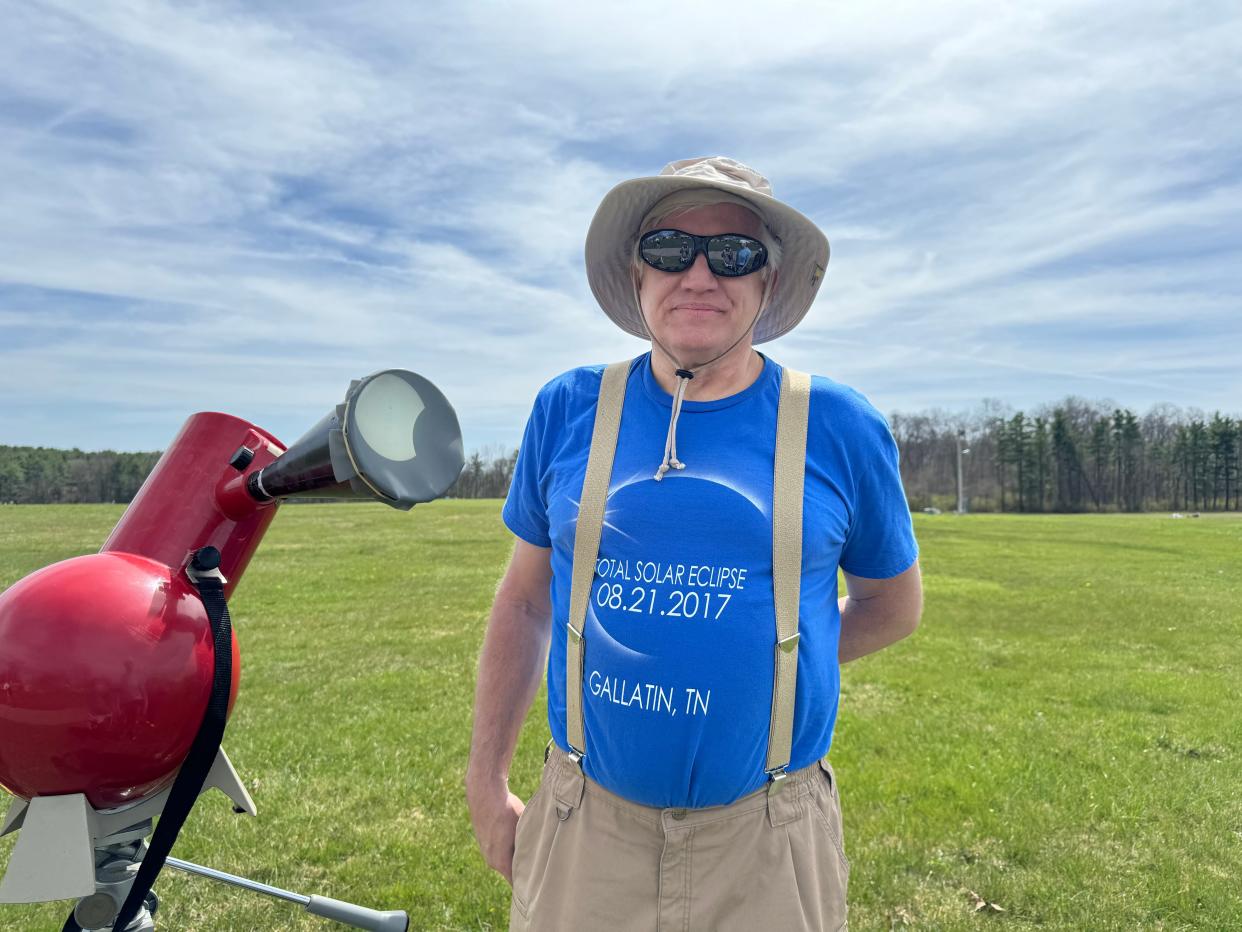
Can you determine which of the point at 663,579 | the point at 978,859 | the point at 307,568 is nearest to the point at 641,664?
the point at 663,579

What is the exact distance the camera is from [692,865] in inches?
76.4

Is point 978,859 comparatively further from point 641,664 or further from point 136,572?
point 136,572

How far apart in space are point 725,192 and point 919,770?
19.4 feet

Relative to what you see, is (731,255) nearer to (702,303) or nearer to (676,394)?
(702,303)

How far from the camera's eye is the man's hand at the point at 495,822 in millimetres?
2318

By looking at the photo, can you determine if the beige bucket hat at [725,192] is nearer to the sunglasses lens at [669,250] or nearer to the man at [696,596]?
the man at [696,596]

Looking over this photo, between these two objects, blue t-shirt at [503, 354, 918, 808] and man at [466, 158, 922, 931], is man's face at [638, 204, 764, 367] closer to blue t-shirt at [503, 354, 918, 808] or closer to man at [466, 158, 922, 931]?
man at [466, 158, 922, 931]

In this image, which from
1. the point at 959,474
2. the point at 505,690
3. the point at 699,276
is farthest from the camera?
the point at 959,474

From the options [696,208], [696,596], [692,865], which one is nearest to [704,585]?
[696,596]

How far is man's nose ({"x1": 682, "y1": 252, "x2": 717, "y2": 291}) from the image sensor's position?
218 cm

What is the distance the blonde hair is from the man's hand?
1591mm

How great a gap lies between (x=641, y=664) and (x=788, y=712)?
1.23 ft

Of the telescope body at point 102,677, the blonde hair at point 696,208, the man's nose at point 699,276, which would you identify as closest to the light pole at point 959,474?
the blonde hair at point 696,208

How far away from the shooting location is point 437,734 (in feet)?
25.0
